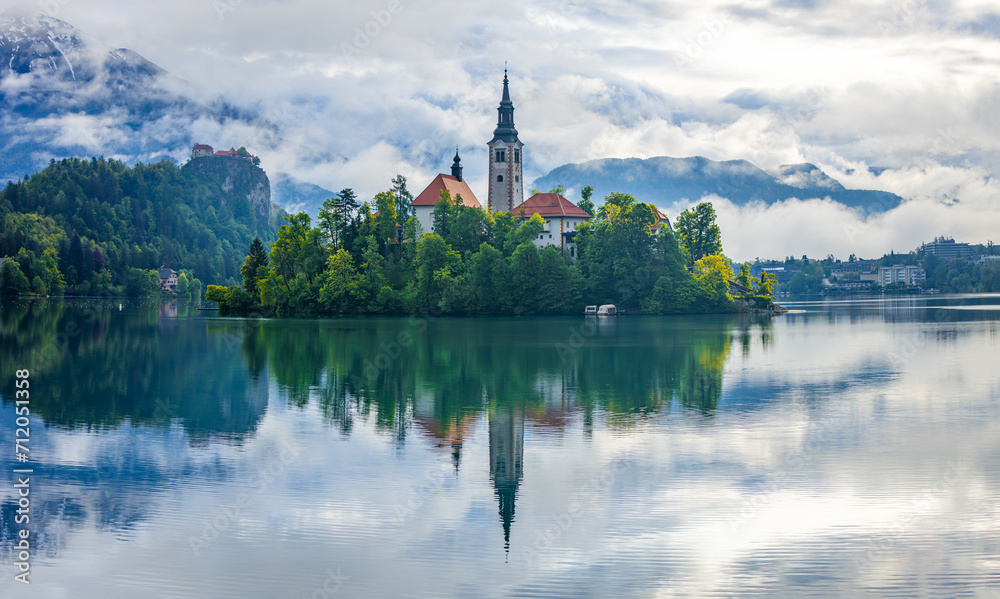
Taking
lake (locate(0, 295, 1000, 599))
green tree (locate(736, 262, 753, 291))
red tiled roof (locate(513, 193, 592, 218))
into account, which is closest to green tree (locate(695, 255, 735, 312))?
green tree (locate(736, 262, 753, 291))

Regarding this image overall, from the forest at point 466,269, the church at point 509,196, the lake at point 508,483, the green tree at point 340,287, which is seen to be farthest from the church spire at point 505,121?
the lake at point 508,483

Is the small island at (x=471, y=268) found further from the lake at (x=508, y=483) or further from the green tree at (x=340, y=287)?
the lake at (x=508, y=483)

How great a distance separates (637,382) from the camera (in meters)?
35.0

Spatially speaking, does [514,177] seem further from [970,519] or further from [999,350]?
[970,519]

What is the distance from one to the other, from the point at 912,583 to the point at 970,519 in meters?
4.13

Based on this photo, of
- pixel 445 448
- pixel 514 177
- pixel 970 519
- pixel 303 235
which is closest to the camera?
pixel 970 519

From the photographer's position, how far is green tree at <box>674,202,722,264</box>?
121000 mm

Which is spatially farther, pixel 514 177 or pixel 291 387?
pixel 514 177

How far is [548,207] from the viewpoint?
12338 centimetres

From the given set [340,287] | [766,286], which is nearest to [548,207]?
[766,286]

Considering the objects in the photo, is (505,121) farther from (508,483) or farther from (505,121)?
(508,483)

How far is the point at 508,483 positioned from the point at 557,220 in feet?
346

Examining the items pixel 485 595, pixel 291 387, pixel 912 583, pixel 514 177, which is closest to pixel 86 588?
pixel 485 595

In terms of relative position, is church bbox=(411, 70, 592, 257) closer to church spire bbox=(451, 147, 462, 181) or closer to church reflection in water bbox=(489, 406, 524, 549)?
church spire bbox=(451, 147, 462, 181)
